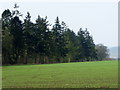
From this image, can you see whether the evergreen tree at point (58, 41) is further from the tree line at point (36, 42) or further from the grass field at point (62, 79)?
the grass field at point (62, 79)

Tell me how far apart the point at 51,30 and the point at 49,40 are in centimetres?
719

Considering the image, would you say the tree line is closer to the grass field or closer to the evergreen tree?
the evergreen tree

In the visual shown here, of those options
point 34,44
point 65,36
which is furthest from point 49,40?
point 65,36

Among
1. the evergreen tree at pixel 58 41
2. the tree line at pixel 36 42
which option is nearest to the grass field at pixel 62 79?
the tree line at pixel 36 42

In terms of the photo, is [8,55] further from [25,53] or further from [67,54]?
[67,54]

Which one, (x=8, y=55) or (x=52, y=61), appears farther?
(x=52, y=61)

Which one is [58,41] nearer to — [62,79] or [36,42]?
[36,42]

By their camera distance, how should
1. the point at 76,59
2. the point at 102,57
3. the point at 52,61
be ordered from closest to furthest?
the point at 52,61
the point at 76,59
the point at 102,57

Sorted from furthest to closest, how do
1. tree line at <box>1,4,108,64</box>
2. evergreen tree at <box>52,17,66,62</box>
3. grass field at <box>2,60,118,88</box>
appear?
evergreen tree at <box>52,17,66,62</box>, tree line at <box>1,4,108,64</box>, grass field at <box>2,60,118,88</box>

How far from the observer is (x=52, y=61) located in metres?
71.9

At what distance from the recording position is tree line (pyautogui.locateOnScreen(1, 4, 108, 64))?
55.7m

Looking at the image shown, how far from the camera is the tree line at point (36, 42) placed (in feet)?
183

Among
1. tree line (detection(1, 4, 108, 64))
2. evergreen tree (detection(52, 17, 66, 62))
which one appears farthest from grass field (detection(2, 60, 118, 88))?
evergreen tree (detection(52, 17, 66, 62))

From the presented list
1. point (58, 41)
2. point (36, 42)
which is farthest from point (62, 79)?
point (58, 41)
